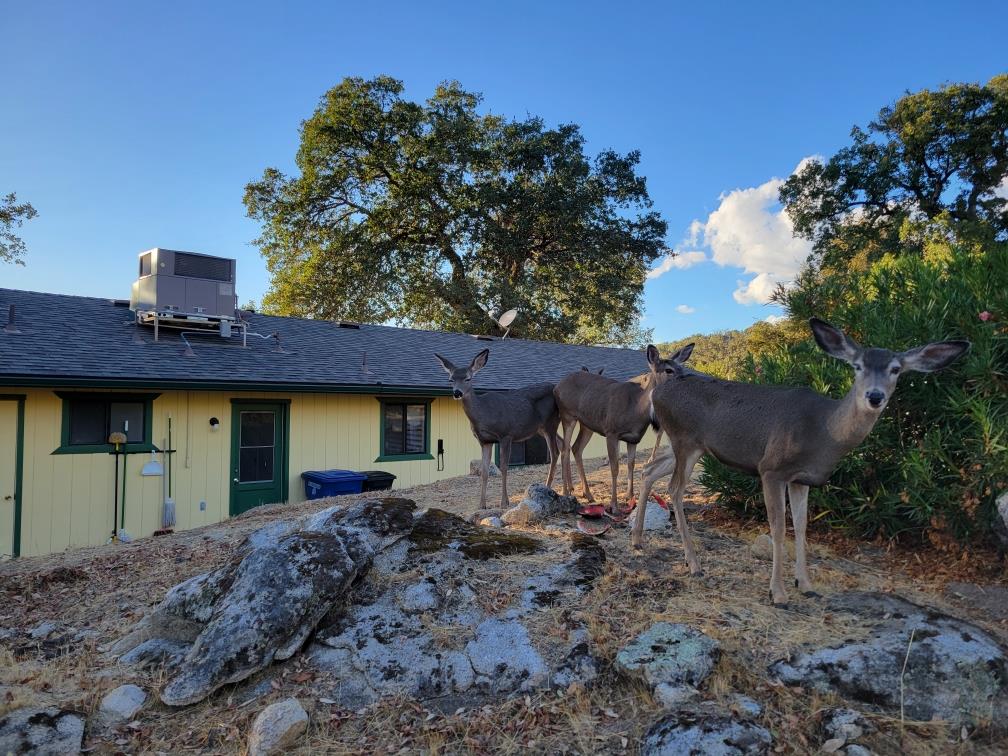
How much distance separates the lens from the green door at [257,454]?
41.8 ft

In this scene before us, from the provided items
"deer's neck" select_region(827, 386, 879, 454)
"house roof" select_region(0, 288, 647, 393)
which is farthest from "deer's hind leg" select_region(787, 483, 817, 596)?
"house roof" select_region(0, 288, 647, 393)

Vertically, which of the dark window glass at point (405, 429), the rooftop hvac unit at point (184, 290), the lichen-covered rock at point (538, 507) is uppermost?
the rooftop hvac unit at point (184, 290)

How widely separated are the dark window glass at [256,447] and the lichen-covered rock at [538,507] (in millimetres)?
7429

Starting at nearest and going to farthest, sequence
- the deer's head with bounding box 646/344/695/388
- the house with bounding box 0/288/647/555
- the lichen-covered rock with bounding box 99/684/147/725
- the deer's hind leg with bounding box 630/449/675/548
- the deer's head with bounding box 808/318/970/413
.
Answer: the lichen-covered rock with bounding box 99/684/147/725, the deer's head with bounding box 808/318/970/413, the deer's hind leg with bounding box 630/449/675/548, the deer's head with bounding box 646/344/695/388, the house with bounding box 0/288/647/555

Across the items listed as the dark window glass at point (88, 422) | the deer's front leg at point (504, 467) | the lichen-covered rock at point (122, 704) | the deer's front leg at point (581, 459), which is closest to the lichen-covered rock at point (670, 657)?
the lichen-covered rock at point (122, 704)

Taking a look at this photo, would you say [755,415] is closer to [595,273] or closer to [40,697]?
[40,697]

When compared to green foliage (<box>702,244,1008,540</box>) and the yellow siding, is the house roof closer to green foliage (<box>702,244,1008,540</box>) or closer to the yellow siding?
the yellow siding

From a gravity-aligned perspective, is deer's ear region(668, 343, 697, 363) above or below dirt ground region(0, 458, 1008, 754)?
above

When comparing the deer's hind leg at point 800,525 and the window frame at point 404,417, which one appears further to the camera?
the window frame at point 404,417

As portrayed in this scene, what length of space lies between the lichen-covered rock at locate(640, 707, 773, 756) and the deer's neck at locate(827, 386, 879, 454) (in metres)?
2.19

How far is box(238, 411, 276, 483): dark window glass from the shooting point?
1288 centimetres

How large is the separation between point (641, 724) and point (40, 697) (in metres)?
3.81

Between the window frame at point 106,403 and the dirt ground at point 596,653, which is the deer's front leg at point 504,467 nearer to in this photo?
the dirt ground at point 596,653

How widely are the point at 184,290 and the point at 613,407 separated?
1026 cm
